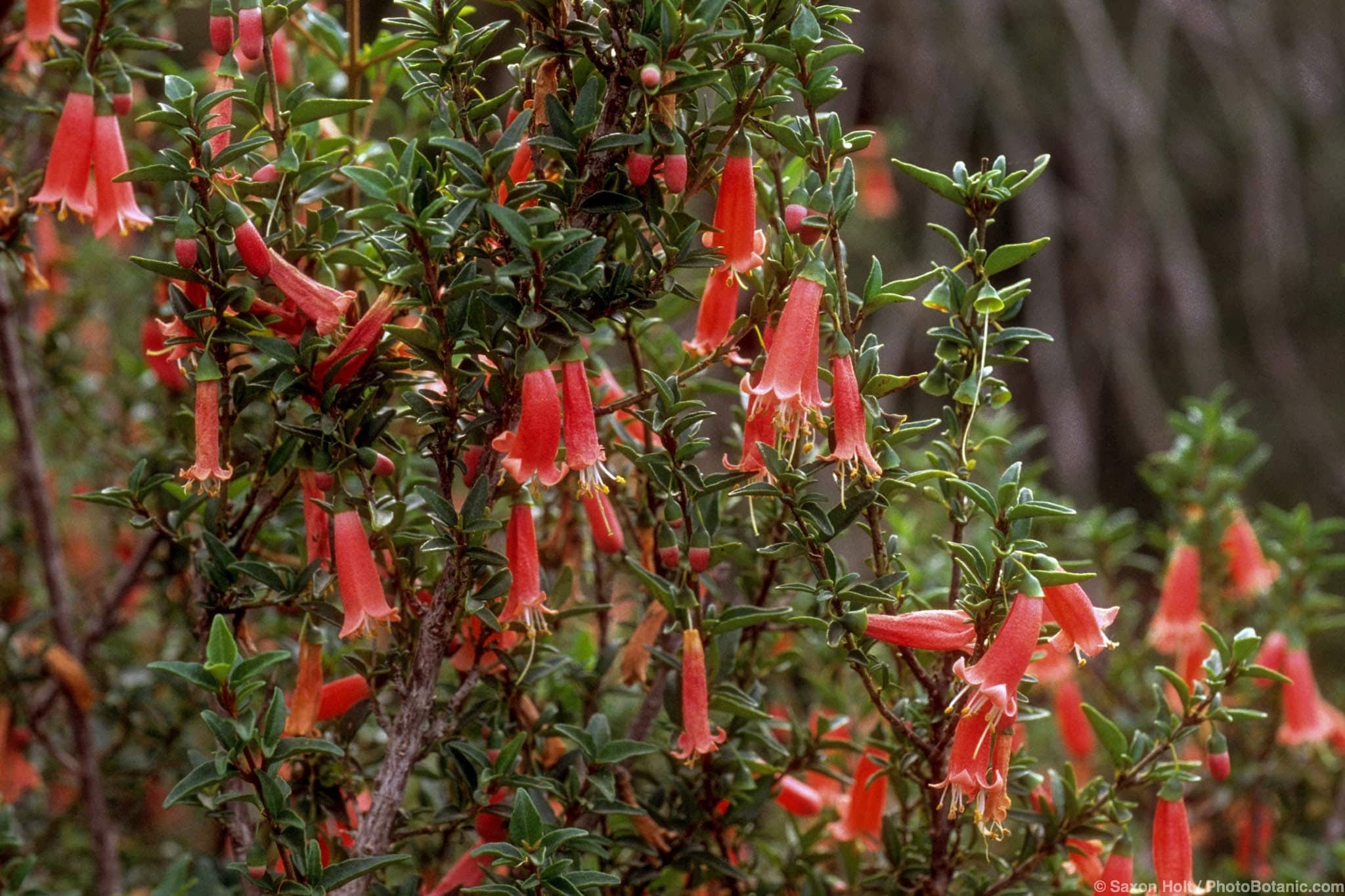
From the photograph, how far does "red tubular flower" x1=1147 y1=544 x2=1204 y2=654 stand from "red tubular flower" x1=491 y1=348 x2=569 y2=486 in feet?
3.77

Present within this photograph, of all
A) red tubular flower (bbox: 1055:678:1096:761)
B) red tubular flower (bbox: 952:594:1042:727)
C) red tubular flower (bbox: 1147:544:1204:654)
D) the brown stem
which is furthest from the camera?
red tubular flower (bbox: 1055:678:1096:761)

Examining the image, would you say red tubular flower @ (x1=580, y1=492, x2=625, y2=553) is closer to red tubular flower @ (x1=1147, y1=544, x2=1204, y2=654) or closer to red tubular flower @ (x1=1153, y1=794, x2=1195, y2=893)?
red tubular flower @ (x1=1153, y1=794, x2=1195, y2=893)

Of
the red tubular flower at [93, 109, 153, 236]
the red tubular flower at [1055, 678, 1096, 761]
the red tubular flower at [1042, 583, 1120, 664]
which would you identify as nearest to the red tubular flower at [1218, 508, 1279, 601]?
the red tubular flower at [1055, 678, 1096, 761]

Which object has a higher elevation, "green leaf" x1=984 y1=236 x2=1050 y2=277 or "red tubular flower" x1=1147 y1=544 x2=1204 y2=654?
"green leaf" x1=984 y1=236 x2=1050 y2=277

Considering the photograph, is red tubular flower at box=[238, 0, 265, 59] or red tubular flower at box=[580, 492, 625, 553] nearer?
red tubular flower at box=[238, 0, 265, 59]

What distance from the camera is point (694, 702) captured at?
1015mm

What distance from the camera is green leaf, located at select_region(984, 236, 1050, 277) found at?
94 cm

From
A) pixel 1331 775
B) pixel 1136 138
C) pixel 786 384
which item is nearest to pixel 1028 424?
pixel 1136 138

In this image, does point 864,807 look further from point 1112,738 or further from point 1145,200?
point 1145,200

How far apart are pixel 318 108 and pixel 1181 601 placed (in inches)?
53.5

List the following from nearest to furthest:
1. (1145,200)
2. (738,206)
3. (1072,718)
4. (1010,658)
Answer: (1010,658) < (738,206) < (1072,718) < (1145,200)

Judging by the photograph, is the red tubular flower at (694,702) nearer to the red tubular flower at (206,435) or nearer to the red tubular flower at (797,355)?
the red tubular flower at (797,355)

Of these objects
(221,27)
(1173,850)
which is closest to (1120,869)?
(1173,850)

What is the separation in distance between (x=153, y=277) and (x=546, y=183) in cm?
112
